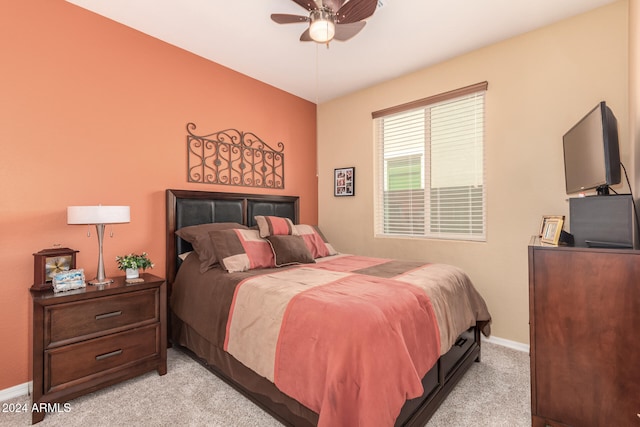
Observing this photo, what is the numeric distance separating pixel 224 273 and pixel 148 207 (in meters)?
1.06

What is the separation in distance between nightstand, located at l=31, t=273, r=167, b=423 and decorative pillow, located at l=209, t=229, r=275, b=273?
A: 0.50 m

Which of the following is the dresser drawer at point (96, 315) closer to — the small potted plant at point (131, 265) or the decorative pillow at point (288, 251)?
the small potted plant at point (131, 265)

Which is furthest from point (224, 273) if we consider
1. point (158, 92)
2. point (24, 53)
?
point (24, 53)

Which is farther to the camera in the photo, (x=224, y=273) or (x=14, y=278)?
(x=224, y=273)

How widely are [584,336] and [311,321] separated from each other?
1356mm

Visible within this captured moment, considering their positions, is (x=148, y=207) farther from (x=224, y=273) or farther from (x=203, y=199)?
(x=224, y=273)

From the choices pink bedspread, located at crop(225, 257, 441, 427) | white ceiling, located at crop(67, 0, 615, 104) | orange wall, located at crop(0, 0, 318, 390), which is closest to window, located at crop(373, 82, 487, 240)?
white ceiling, located at crop(67, 0, 615, 104)

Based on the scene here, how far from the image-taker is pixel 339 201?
162 inches

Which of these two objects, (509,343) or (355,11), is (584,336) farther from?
(355,11)

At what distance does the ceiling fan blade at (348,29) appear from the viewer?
2199mm

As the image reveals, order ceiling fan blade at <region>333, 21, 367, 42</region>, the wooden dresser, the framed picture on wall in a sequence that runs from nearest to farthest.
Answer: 1. the wooden dresser
2. ceiling fan blade at <region>333, 21, 367, 42</region>
3. the framed picture on wall

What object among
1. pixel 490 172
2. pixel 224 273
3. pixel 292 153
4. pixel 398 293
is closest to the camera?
pixel 398 293

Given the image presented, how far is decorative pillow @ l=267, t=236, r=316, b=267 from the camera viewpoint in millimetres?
2605

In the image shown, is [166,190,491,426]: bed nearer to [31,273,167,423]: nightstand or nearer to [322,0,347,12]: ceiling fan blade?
[31,273,167,423]: nightstand
